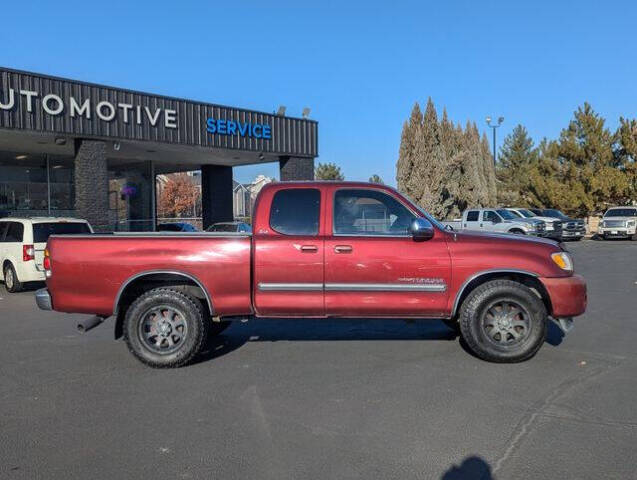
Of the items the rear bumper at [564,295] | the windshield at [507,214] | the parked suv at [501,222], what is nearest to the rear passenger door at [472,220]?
the parked suv at [501,222]

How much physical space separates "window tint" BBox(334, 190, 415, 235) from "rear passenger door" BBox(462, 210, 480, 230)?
21.7m

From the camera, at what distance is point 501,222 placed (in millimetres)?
26094

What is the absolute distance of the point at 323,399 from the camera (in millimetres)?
4871

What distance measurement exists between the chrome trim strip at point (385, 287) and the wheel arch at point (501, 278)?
0.80ft

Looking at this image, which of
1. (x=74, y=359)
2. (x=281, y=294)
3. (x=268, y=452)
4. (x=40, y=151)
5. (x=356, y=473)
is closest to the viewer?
(x=356, y=473)

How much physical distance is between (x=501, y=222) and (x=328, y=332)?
66.9 feet

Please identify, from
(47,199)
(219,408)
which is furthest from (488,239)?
(47,199)

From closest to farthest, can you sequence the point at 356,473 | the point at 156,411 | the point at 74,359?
the point at 356,473
the point at 156,411
the point at 74,359

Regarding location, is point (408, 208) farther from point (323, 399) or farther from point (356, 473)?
point (356, 473)

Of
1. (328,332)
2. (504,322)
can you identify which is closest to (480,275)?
(504,322)

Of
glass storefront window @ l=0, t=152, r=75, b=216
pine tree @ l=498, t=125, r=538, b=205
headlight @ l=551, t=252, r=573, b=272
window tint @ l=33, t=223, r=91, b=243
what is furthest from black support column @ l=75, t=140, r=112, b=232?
pine tree @ l=498, t=125, r=538, b=205

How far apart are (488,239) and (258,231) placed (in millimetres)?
2454

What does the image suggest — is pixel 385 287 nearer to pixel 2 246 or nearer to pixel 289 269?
pixel 289 269

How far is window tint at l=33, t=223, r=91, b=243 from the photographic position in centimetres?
1168
